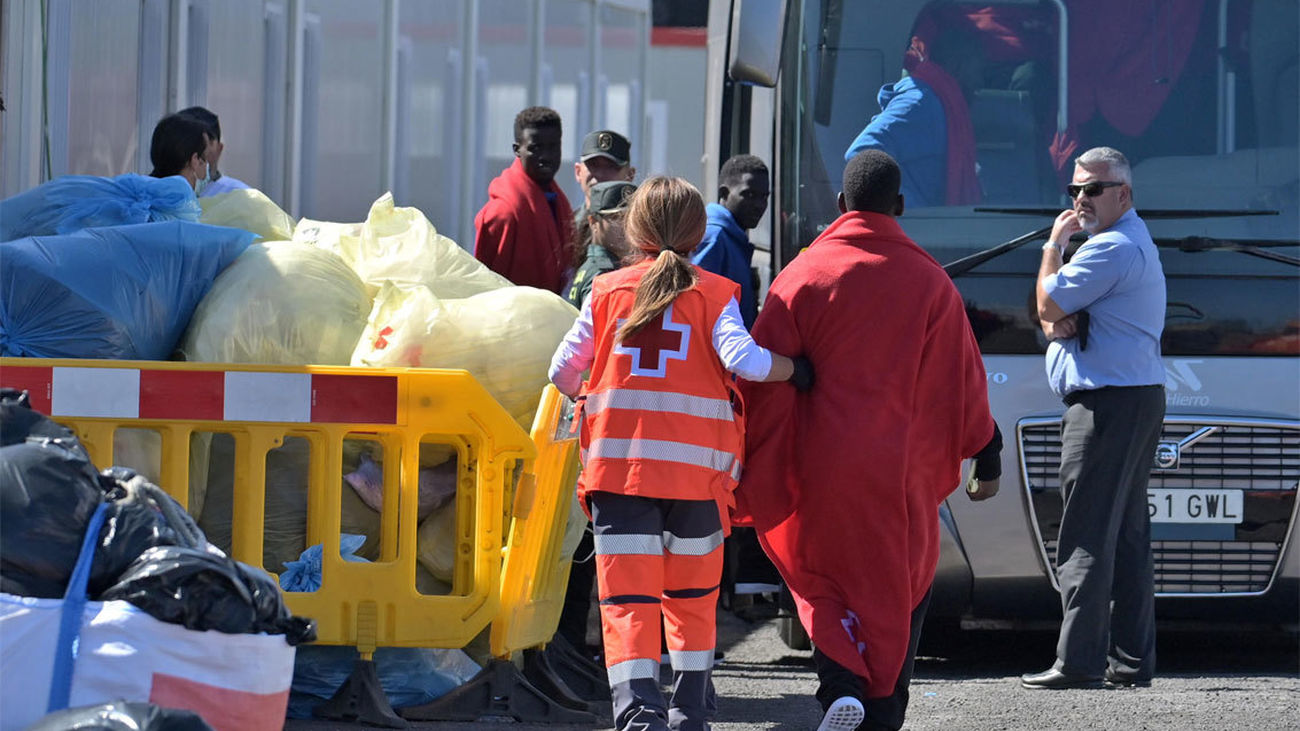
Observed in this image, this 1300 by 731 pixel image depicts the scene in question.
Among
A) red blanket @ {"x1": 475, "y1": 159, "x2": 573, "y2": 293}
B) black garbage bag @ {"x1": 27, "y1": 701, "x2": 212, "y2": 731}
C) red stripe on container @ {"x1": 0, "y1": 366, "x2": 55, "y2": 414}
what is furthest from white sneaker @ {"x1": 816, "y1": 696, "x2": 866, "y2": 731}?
red blanket @ {"x1": 475, "y1": 159, "x2": 573, "y2": 293}

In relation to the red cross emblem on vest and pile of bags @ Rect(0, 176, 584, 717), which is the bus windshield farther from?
the red cross emblem on vest

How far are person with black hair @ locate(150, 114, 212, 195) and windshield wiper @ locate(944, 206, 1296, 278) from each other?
274cm

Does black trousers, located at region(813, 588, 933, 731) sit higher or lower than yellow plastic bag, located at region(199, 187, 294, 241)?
lower

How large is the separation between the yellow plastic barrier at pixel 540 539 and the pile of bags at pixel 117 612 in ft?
5.86

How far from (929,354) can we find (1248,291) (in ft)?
7.27

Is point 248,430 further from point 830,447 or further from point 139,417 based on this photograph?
Result: point 830,447

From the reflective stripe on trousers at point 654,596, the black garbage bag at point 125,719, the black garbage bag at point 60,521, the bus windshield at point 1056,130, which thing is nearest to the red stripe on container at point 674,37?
the bus windshield at point 1056,130

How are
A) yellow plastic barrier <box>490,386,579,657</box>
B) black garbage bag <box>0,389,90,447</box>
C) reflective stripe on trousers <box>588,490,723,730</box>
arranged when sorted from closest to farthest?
black garbage bag <box>0,389,90,447</box> → reflective stripe on trousers <box>588,490,723,730</box> → yellow plastic barrier <box>490,386,579,657</box>

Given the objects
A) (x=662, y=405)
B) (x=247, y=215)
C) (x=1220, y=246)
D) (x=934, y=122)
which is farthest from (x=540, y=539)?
(x=1220, y=246)

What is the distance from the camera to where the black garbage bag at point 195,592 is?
3.52 metres

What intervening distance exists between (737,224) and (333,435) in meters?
2.20

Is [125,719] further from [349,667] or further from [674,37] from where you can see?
[674,37]

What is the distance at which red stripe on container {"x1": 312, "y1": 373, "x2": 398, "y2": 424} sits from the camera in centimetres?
531

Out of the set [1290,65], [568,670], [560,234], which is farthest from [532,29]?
[568,670]
